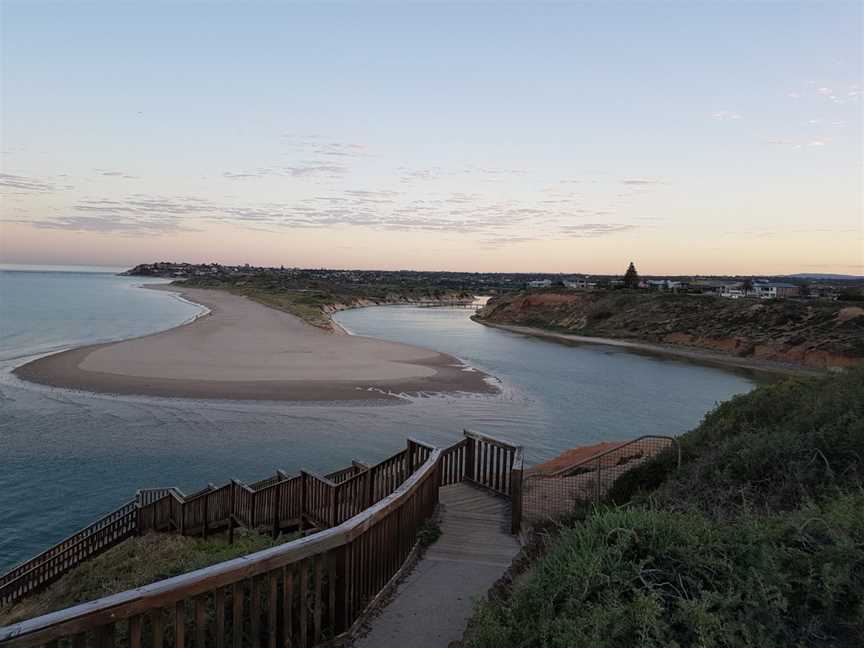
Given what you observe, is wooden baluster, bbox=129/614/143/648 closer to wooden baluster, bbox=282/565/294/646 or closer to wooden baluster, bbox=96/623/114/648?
wooden baluster, bbox=96/623/114/648

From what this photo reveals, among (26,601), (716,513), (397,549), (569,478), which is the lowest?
(26,601)

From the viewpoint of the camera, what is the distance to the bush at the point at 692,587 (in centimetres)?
363

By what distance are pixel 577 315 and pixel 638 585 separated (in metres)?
76.6

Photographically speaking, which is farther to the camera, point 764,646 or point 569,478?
point 569,478

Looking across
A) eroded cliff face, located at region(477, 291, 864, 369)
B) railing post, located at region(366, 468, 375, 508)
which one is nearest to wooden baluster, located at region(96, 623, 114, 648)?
railing post, located at region(366, 468, 375, 508)

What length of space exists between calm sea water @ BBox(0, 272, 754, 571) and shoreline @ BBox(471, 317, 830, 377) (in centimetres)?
737

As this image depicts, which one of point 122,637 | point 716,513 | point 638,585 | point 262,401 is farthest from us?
point 262,401

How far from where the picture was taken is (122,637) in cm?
573

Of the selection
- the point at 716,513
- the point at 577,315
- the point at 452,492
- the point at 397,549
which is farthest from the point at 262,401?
the point at 577,315

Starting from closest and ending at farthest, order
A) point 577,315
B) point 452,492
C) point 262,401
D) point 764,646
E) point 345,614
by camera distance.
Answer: point 764,646 < point 345,614 < point 452,492 < point 262,401 < point 577,315

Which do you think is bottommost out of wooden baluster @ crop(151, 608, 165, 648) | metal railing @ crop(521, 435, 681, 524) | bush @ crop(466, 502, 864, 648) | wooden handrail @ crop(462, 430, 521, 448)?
metal railing @ crop(521, 435, 681, 524)

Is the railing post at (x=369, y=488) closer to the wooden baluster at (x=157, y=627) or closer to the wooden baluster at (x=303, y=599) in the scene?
the wooden baluster at (x=303, y=599)

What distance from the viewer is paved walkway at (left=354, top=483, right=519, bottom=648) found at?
5.49m

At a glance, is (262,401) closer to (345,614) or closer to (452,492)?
(452,492)
